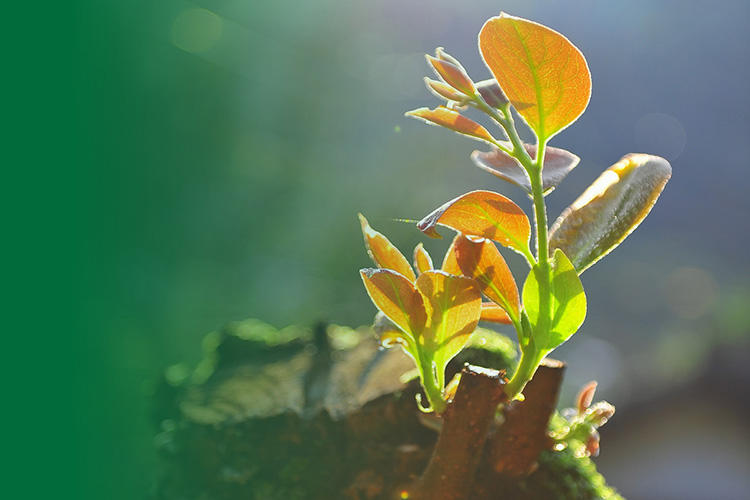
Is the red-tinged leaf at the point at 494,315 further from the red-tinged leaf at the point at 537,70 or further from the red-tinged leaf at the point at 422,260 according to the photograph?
the red-tinged leaf at the point at 537,70

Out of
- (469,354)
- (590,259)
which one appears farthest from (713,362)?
(590,259)

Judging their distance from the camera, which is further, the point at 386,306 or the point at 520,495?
the point at 520,495

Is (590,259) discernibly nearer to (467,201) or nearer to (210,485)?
(467,201)

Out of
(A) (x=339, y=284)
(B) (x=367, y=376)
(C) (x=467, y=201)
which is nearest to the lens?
(C) (x=467, y=201)

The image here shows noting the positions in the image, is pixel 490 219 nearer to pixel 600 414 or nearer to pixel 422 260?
pixel 422 260

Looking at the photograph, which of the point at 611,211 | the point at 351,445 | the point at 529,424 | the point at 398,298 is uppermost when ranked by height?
the point at 611,211

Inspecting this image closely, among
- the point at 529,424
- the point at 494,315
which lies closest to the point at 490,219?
the point at 494,315
